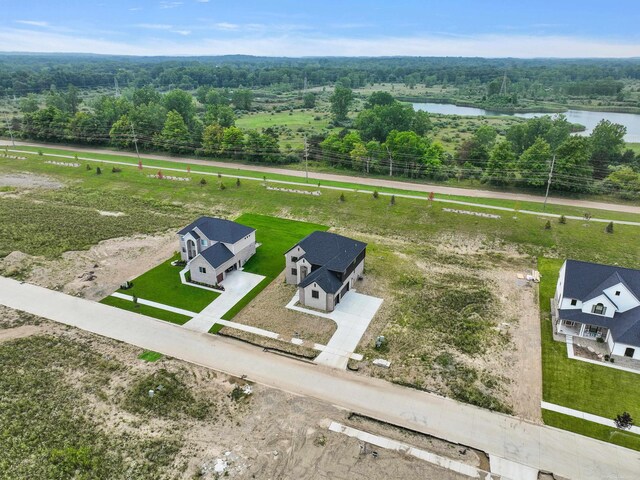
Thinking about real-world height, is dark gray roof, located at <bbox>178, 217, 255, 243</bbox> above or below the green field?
above

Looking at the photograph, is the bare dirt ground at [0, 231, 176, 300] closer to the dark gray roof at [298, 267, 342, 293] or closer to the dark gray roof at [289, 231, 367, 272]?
the dark gray roof at [289, 231, 367, 272]

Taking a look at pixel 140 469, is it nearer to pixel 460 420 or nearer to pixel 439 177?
pixel 460 420

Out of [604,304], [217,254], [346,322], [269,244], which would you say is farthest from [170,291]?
[604,304]

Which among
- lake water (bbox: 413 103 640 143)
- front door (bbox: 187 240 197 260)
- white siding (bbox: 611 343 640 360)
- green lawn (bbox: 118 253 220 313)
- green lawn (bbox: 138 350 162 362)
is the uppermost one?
lake water (bbox: 413 103 640 143)

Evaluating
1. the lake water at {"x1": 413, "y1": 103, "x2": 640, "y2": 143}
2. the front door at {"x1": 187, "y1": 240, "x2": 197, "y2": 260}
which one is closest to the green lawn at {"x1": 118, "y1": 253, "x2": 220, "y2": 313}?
the front door at {"x1": 187, "y1": 240, "x2": 197, "y2": 260}

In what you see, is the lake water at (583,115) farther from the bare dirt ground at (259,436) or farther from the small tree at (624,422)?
the bare dirt ground at (259,436)

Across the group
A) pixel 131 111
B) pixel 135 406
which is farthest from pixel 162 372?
pixel 131 111
